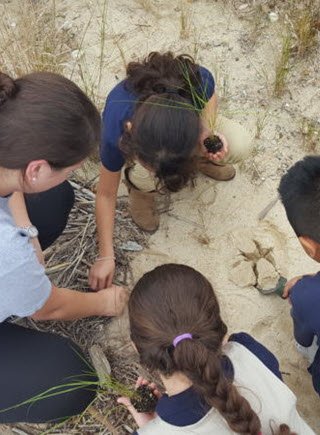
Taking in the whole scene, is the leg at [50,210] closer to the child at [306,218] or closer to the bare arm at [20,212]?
the bare arm at [20,212]

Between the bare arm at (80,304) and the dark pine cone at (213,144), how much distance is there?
0.62m

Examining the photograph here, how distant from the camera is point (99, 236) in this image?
2.08 metres

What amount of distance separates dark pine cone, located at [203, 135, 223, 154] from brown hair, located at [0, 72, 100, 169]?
70 cm

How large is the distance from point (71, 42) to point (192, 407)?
2081 mm

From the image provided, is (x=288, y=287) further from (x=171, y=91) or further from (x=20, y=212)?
(x=20, y=212)

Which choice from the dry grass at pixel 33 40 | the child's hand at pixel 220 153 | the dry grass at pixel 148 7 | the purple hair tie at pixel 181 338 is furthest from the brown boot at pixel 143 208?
the dry grass at pixel 148 7

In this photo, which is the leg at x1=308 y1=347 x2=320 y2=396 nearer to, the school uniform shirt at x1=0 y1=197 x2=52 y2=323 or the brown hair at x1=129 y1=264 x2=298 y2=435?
the brown hair at x1=129 y1=264 x2=298 y2=435

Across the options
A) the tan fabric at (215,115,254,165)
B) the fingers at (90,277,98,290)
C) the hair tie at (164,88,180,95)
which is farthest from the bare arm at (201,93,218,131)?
the fingers at (90,277,98,290)

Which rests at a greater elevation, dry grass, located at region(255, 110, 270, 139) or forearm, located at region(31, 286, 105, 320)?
dry grass, located at region(255, 110, 270, 139)

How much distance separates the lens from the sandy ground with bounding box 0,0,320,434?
213cm

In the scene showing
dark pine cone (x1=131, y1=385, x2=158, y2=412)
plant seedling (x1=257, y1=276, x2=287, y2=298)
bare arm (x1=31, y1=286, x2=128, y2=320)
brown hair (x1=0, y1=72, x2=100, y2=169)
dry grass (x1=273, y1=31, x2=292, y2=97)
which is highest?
brown hair (x1=0, y1=72, x2=100, y2=169)

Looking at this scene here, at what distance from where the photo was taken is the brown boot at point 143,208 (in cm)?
220

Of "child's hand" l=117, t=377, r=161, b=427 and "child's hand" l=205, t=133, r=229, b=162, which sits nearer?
"child's hand" l=117, t=377, r=161, b=427

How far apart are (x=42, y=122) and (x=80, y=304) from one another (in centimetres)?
69
